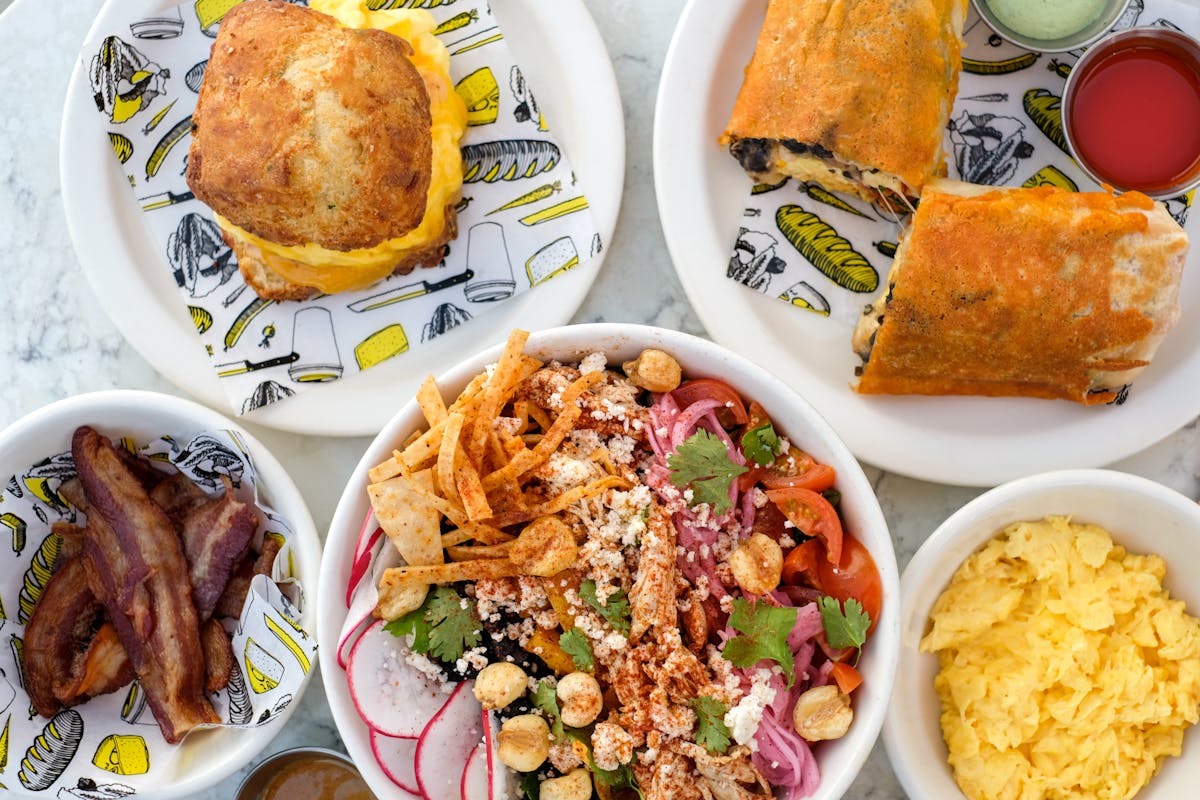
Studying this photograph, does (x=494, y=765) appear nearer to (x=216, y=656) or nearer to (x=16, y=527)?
(x=216, y=656)

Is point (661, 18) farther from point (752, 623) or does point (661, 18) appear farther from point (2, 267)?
point (2, 267)

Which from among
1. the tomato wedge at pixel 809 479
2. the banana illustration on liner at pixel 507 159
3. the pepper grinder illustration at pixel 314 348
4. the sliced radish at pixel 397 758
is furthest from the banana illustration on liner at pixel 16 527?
the tomato wedge at pixel 809 479

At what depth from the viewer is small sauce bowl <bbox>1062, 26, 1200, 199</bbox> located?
8.74 feet

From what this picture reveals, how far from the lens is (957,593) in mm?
2504

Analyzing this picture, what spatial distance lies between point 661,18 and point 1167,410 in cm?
164

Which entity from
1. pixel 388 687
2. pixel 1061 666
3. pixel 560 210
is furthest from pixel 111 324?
pixel 1061 666

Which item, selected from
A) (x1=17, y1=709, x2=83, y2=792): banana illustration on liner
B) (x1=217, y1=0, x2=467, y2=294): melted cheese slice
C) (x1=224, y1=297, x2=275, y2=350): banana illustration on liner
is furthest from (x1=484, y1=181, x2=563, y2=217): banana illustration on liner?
(x1=17, y1=709, x2=83, y2=792): banana illustration on liner

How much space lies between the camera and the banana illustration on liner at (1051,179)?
275 cm

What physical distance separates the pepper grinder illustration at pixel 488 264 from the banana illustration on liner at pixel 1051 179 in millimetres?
1364

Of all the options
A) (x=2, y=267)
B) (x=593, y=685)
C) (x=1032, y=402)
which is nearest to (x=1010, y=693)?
(x=1032, y=402)

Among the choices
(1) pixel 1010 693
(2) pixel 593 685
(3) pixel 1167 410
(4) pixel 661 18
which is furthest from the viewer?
(4) pixel 661 18

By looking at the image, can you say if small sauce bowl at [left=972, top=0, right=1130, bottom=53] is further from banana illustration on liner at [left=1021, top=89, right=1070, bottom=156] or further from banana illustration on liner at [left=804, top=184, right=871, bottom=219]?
banana illustration on liner at [left=804, top=184, right=871, bottom=219]

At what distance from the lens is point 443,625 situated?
2092 millimetres

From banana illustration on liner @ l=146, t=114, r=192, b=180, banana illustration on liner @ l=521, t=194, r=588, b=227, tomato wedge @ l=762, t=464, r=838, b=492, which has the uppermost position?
banana illustration on liner @ l=146, t=114, r=192, b=180
